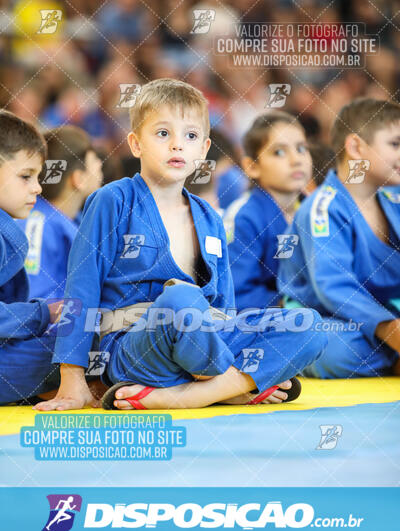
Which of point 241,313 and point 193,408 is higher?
point 241,313

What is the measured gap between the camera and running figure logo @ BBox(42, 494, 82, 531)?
1.50 metres

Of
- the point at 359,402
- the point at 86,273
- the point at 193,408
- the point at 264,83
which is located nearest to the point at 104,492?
the point at 193,408

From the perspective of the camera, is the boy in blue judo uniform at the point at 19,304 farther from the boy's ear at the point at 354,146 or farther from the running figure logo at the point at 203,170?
the boy's ear at the point at 354,146

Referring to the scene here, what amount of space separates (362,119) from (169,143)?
1.35 feet

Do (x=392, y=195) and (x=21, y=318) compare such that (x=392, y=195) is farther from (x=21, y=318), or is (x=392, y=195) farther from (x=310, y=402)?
(x=21, y=318)

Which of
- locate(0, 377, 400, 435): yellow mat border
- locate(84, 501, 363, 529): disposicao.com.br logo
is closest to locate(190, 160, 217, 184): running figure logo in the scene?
locate(0, 377, 400, 435): yellow mat border

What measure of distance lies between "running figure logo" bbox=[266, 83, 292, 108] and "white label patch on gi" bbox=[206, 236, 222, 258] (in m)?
0.29

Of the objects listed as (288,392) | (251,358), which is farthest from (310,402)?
(251,358)

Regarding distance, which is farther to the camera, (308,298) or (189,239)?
(308,298)

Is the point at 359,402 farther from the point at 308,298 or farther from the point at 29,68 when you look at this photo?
the point at 29,68

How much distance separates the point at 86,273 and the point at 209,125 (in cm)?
36

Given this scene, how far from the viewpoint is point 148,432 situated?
5.43 feet

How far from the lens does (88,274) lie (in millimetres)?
1692

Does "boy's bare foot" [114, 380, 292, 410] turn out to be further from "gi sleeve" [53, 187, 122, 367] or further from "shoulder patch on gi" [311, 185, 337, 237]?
"shoulder patch on gi" [311, 185, 337, 237]
